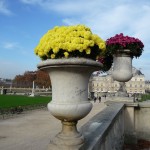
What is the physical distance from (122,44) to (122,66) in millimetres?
552

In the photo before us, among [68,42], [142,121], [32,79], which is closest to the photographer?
[68,42]

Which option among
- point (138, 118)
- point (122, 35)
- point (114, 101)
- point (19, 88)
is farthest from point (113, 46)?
point (19, 88)

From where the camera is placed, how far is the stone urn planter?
8328 millimetres

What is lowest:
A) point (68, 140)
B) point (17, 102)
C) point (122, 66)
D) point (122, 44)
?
point (17, 102)

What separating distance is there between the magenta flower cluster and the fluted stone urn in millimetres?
4766

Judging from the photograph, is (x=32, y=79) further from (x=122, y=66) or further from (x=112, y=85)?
(x=122, y=66)

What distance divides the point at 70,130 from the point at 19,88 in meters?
116

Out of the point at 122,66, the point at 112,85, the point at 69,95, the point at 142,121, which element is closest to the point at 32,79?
the point at 112,85

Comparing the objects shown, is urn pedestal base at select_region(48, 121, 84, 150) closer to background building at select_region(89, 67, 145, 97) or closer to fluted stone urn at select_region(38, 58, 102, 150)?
fluted stone urn at select_region(38, 58, 102, 150)

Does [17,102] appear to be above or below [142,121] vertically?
below

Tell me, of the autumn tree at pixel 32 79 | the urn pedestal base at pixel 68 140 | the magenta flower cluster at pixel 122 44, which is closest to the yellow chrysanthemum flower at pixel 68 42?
the urn pedestal base at pixel 68 140

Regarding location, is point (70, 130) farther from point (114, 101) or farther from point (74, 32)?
point (114, 101)

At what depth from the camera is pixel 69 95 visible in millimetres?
3482

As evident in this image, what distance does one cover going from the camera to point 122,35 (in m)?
8.45
